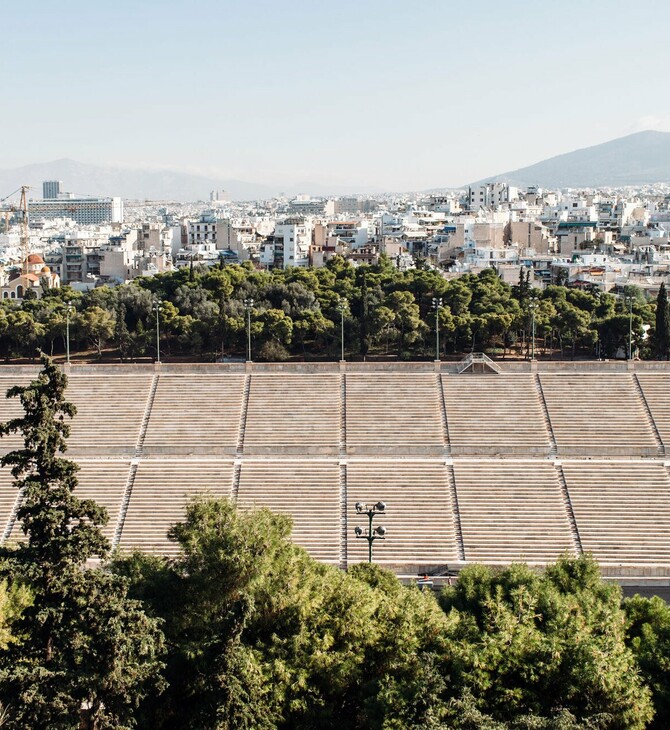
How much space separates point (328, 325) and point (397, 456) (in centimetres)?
1709

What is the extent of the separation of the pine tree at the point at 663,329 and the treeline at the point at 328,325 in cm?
10

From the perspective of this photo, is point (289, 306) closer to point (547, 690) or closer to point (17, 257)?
point (547, 690)

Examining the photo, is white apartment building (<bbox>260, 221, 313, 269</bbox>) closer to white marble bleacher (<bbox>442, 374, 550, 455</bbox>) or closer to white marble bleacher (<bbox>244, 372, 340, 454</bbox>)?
white marble bleacher (<bbox>244, 372, 340, 454</bbox>)

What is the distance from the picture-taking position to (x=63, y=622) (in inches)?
597

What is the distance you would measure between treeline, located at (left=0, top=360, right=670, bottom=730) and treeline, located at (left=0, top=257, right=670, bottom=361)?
26.7m

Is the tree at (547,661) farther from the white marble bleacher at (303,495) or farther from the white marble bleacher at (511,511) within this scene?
the white marble bleacher at (303,495)

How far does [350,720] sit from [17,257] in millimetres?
97085

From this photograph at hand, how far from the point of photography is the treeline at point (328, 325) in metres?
46.1

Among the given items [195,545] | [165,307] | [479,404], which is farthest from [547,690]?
[165,307]

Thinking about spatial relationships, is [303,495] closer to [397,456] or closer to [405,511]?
[405,511]

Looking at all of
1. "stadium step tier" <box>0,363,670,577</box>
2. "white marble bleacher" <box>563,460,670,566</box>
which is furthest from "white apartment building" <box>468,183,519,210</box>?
"white marble bleacher" <box>563,460,670,566</box>

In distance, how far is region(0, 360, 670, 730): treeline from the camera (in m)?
14.5

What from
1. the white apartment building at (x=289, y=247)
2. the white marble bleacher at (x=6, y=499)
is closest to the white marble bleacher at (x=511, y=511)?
the white marble bleacher at (x=6, y=499)

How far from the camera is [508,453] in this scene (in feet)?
98.3
